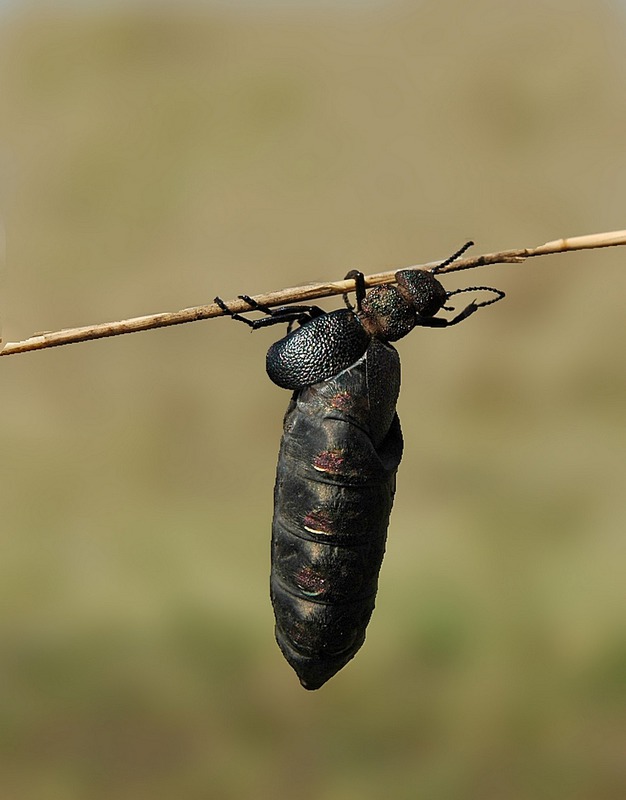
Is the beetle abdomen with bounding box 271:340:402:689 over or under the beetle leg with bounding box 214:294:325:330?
under

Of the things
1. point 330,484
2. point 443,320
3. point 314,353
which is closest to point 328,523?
point 330,484

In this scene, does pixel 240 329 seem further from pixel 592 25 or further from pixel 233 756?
pixel 592 25

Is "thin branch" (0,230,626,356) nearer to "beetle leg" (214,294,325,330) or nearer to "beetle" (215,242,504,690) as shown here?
"beetle" (215,242,504,690)

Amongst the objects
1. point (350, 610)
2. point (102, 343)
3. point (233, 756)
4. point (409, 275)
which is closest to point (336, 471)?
point (350, 610)

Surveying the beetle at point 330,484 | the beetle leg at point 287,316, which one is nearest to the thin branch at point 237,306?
the beetle at point 330,484

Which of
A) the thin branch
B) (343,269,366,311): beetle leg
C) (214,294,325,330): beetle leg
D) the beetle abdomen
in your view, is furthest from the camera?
(214,294,325,330): beetle leg

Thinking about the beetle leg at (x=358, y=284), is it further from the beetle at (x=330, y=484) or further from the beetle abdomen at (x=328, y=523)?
the beetle abdomen at (x=328, y=523)

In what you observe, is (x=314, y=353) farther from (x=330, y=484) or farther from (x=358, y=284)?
(x=330, y=484)

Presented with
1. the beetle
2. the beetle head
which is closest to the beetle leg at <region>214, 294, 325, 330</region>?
the beetle
